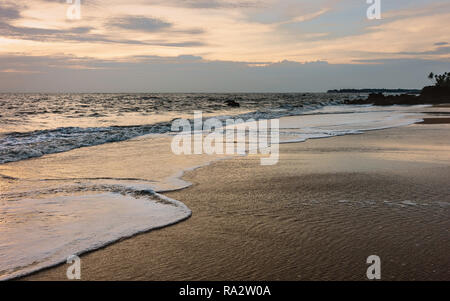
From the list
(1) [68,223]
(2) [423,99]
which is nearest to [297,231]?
(1) [68,223]

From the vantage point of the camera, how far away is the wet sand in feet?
13.1

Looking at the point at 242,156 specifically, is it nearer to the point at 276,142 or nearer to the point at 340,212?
the point at 276,142

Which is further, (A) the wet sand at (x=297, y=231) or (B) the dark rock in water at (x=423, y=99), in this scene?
(B) the dark rock in water at (x=423, y=99)

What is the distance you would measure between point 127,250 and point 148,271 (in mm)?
698

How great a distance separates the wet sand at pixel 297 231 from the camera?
4.00 meters

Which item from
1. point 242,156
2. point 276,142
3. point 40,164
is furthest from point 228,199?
point 276,142

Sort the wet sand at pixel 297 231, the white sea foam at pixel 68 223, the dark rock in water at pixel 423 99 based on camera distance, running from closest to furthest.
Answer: the wet sand at pixel 297 231, the white sea foam at pixel 68 223, the dark rock in water at pixel 423 99

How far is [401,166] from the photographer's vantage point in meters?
9.50

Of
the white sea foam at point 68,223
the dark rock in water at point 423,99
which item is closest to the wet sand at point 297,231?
the white sea foam at point 68,223

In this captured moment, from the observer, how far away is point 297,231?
5.10 meters

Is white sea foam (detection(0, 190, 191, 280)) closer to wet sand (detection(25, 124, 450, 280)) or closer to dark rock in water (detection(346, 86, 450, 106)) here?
wet sand (detection(25, 124, 450, 280))

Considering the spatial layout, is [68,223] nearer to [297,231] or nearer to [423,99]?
[297,231]

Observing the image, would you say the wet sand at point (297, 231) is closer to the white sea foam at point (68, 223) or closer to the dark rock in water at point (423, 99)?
the white sea foam at point (68, 223)

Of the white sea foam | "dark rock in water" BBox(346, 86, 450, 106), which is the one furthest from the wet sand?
"dark rock in water" BBox(346, 86, 450, 106)
